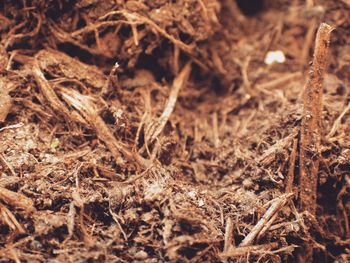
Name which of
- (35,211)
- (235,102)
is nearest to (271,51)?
(235,102)

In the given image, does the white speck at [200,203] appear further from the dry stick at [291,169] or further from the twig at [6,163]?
the twig at [6,163]

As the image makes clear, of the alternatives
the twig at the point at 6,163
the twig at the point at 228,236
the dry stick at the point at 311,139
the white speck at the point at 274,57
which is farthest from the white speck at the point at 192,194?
the white speck at the point at 274,57

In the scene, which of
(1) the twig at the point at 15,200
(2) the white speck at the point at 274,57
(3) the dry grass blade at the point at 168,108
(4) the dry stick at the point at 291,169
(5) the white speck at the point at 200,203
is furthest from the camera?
(2) the white speck at the point at 274,57

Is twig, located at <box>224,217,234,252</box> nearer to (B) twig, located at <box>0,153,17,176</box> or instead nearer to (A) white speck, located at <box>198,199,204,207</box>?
(A) white speck, located at <box>198,199,204,207</box>

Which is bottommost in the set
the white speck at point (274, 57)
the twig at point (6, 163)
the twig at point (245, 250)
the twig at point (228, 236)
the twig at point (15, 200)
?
the twig at point (245, 250)

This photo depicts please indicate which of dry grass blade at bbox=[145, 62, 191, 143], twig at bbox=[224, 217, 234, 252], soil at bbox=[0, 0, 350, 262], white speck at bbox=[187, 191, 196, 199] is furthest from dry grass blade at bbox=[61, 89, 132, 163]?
twig at bbox=[224, 217, 234, 252]

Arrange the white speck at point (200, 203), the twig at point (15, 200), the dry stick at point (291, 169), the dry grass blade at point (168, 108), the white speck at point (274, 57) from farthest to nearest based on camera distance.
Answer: the white speck at point (274, 57)
the dry grass blade at point (168, 108)
the dry stick at point (291, 169)
the white speck at point (200, 203)
the twig at point (15, 200)

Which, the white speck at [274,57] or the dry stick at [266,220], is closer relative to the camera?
the dry stick at [266,220]
